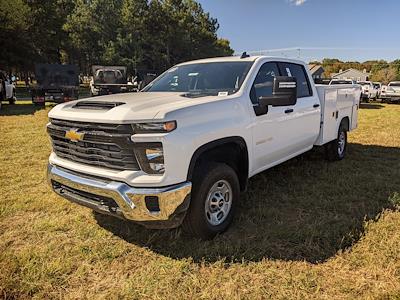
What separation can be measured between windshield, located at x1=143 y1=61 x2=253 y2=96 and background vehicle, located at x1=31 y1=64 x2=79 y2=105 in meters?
14.9

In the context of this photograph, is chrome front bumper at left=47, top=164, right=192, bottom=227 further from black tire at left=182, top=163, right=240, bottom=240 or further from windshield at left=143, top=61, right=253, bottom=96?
windshield at left=143, top=61, right=253, bottom=96

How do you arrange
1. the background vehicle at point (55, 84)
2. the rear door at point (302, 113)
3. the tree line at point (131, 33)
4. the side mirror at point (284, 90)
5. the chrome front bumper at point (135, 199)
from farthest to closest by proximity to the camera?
1. the tree line at point (131, 33)
2. the background vehicle at point (55, 84)
3. the rear door at point (302, 113)
4. the side mirror at point (284, 90)
5. the chrome front bumper at point (135, 199)

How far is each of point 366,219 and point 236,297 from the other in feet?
7.06

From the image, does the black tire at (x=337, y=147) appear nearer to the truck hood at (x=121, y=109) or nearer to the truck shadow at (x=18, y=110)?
the truck hood at (x=121, y=109)

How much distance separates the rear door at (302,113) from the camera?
4.93 metres

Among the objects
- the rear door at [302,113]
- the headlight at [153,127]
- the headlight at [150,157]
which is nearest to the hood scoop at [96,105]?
the headlight at [153,127]

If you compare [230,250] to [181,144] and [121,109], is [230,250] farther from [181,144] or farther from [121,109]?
[121,109]

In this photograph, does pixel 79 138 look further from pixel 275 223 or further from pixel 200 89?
pixel 275 223

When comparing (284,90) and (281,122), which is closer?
(284,90)

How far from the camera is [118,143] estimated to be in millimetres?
3076

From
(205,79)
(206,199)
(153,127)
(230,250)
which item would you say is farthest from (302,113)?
(153,127)

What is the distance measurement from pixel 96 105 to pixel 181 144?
104cm

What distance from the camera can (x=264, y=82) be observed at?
14.6ft

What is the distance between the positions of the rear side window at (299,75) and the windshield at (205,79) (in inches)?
35.0
